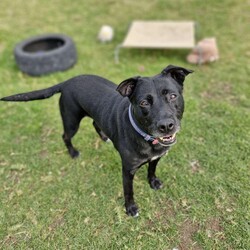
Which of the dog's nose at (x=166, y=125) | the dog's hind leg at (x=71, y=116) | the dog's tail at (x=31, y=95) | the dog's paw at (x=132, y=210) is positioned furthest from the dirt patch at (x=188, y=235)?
the dog's tail at (x=31, y=95)

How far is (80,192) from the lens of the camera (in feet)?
12.7

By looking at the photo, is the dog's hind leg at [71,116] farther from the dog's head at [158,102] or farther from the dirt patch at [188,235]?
the dirt patch at [188,235]

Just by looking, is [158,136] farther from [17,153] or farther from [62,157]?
[17,153]

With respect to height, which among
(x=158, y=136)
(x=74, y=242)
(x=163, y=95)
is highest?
(x=163, y=95)

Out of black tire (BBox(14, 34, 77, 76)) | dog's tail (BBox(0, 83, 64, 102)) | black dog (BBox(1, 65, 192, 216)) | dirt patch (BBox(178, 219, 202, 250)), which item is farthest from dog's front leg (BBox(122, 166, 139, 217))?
black tire (BBox(14, 34, 77, 76))

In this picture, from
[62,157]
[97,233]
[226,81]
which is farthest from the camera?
[226,81]

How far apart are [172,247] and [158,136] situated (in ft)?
4.60

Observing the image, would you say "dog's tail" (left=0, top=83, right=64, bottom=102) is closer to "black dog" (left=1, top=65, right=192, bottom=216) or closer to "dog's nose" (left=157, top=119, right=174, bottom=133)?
"black dog" (left=1, top=65, right=192, bottom=216)

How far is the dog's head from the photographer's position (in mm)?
2516

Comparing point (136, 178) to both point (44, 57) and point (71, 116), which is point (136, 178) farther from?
point (44, 57)

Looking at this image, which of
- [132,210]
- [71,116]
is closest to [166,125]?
[132,210]

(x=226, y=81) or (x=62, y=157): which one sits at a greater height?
(x=226, y=81)

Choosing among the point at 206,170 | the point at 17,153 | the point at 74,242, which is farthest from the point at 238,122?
the point at 17,153

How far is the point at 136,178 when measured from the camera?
13.1 feet
